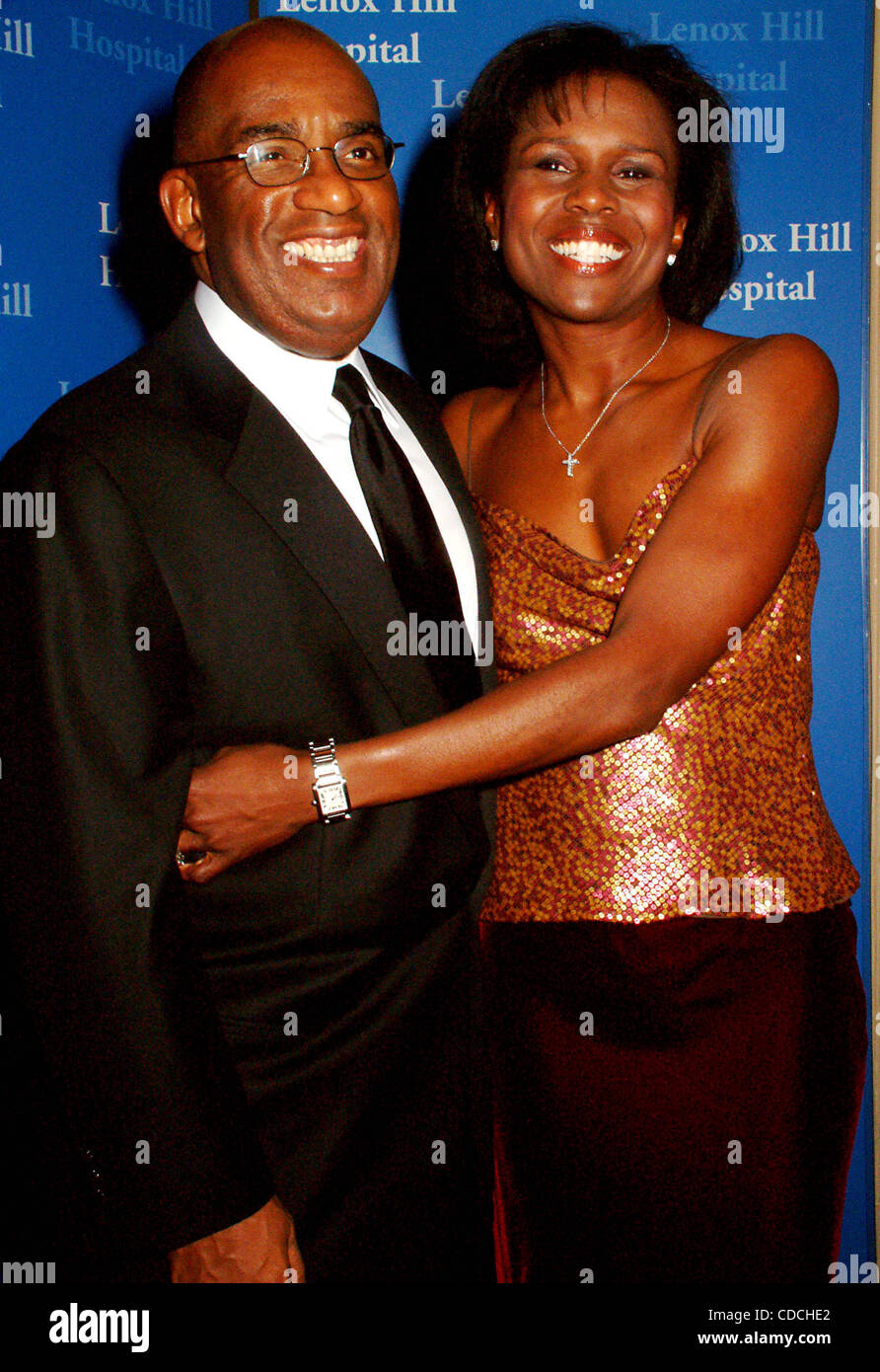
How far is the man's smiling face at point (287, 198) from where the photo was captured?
4.71ft

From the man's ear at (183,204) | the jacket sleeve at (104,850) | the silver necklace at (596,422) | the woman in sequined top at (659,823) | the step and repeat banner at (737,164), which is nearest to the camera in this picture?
the jacket sleeve at (104,850)

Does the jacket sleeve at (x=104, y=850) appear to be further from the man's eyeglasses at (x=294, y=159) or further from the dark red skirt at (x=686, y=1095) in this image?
the dark red skirt at (x=686, y=1095)

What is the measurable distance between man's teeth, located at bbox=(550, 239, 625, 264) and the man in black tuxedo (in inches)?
13.6

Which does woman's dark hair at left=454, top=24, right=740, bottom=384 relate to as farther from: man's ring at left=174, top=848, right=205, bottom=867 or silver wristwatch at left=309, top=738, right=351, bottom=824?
man's ring at left=174, top=848, right=205, bottom=867

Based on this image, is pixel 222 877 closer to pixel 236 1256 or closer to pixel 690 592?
pixel 236 1256

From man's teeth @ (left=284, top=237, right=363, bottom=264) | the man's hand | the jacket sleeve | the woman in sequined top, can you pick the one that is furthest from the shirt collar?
the man's hand

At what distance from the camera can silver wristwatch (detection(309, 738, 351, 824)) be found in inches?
55.6

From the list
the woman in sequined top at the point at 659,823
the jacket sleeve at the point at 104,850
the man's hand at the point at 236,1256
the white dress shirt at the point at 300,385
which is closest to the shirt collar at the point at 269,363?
the white dress shirt at the point at 300,385

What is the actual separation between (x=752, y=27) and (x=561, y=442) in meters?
1.13

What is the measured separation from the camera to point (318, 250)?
1.47 metres

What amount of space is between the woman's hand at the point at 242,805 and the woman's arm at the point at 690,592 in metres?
0.11

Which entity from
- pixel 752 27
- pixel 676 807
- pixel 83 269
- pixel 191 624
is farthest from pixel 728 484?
pixel 752 27

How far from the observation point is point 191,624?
1375 mm
